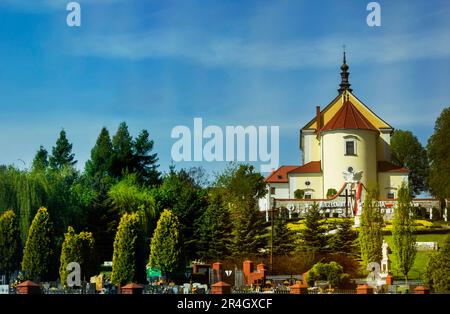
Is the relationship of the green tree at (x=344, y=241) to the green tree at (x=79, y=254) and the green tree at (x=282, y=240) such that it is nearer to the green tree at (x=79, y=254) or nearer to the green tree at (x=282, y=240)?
the green tree at (x=282, y=240)

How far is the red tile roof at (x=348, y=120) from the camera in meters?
49.2

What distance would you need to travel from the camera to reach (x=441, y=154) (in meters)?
48.2

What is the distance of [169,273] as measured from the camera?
89.0 feet

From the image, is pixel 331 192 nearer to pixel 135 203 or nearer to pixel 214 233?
pixel 135 203

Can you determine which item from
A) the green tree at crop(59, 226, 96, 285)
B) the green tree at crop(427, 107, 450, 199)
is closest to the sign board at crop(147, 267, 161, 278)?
the green tree at crop(59, 226, 96, 285)

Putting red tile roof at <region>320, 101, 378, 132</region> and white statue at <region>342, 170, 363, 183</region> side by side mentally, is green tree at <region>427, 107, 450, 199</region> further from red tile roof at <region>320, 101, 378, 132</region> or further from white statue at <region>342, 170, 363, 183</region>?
white statue at <region>342, 170, 363, 183</region>

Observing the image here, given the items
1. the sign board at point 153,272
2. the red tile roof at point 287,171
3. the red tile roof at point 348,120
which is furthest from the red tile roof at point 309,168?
the sign board at point 153,272

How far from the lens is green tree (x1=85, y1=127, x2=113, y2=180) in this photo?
4990 centimetres

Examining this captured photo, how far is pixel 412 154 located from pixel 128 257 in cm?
4516

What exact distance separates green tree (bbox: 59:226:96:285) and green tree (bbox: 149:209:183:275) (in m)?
2.25

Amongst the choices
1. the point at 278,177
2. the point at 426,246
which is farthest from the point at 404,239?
the point at 278,177

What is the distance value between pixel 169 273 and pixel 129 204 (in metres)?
9.40

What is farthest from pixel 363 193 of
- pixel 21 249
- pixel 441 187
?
pixel 21 249
